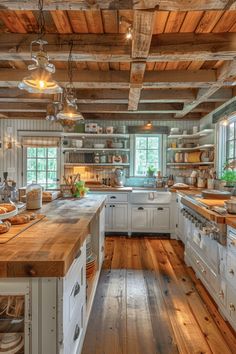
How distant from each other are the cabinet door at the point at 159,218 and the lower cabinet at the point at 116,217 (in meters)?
0.49

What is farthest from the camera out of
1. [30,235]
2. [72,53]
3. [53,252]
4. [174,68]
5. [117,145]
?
[117,145]

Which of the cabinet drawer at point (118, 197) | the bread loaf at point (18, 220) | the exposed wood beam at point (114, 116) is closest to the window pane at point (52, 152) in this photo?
the exposed wood beam at point (114, 116)

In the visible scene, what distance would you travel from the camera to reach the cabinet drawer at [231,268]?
1.93 m

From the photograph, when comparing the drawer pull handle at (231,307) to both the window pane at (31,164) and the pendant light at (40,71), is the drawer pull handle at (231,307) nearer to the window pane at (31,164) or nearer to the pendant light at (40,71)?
the pendant light at (40,71)

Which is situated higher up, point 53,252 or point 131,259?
point 53,252

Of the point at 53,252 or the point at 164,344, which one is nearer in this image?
the point at 53,252

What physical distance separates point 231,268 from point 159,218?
2.72 meters

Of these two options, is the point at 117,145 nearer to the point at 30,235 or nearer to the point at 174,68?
the point at 174,68

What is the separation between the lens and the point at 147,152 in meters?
5.60

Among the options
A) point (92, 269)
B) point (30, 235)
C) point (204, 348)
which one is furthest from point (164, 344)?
point (30, 235)

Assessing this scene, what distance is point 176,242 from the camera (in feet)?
14.6

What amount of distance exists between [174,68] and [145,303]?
2709 millimetres

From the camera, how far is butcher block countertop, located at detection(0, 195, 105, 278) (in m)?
1.00

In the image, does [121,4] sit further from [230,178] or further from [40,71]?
[230,178]
